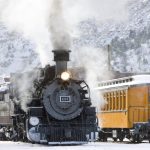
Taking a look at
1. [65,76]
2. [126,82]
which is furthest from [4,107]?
[65,76]

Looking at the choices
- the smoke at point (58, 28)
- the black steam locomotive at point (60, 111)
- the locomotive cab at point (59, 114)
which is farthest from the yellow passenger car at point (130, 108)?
the smoke at point (58, 28)

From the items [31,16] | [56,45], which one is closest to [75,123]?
[56,45]

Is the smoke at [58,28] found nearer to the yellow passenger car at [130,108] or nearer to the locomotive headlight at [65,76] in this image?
the locomotive headlight at [65,76]

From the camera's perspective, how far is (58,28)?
→ 24453 millimetres

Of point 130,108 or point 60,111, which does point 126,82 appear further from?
point 60,111

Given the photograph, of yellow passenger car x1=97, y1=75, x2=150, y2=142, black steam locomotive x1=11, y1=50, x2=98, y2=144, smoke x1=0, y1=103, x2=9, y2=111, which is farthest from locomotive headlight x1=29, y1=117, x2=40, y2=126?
smoke x1=0, y1=103, x2=9, y2=111

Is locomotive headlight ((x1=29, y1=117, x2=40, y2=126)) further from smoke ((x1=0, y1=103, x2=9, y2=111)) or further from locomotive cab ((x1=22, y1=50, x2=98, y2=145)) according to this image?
smoke ((x1=0, y1=103, x2=9, y2=111))

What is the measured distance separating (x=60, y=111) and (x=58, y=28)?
3441 millimetres

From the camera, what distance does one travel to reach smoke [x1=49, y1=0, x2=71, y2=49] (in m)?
23.8

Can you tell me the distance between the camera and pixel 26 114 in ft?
77.5

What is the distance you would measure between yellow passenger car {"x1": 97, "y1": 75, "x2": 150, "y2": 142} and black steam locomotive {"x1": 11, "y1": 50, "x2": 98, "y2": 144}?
129 inches

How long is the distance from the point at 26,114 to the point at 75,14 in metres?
5.47

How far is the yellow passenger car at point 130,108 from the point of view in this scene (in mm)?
26109

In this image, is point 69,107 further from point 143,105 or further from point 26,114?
point 143,105
